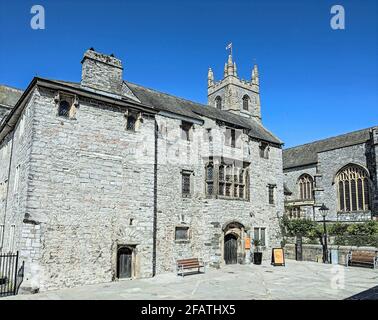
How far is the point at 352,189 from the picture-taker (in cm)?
2969

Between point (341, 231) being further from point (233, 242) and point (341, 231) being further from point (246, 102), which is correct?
point (246, 102)

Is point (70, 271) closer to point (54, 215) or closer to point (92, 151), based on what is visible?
point (54, 215)

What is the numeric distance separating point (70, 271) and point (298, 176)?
28488mm

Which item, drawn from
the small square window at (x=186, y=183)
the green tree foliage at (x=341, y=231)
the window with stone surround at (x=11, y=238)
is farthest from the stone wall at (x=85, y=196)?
the green tree foliage at (x=341, y=231)

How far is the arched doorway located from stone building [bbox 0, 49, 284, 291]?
0.17 ft

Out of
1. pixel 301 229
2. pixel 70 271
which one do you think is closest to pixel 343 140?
pixel 301 229

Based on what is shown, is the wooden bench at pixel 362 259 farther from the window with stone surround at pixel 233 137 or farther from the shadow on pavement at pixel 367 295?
the window with stone surround at pixel 233 137

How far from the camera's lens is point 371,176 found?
2803cm

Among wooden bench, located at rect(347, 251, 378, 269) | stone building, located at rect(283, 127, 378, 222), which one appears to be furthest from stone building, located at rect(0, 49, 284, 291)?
stone building, located at rect(283, 127, 378, 222)

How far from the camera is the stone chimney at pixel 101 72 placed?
55.0 ft

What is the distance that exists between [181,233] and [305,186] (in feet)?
71.1

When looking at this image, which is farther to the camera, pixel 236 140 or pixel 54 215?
pixel 236 140

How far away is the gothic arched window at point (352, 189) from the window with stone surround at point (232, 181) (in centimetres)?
1335
